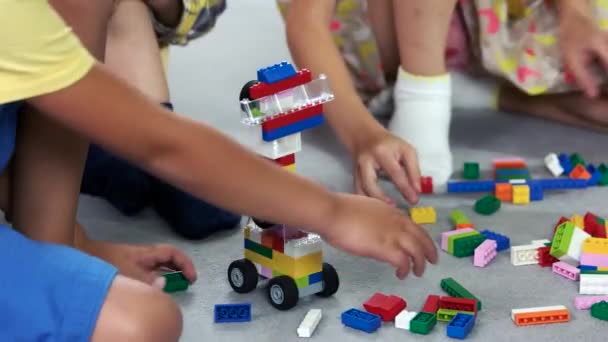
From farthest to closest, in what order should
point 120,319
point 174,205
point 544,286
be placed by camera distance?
point 174,205
point 544,286
point 120,319

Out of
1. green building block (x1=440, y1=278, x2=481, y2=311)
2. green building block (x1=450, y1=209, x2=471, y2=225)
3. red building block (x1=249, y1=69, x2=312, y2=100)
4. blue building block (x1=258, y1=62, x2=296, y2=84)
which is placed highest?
blue building block (x1=258, y1=62, x2=296, y2=84)

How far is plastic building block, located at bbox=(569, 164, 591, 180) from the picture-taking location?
54.6 inches

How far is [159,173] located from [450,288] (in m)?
0.43

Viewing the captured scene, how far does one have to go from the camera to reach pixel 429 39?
141 centimetres

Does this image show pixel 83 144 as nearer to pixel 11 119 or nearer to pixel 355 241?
pixel 11 119

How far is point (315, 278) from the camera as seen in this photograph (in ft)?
3.59

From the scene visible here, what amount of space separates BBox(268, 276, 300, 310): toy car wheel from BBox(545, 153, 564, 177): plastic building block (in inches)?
20.8

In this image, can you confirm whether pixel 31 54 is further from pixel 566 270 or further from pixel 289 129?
pixel 566 270

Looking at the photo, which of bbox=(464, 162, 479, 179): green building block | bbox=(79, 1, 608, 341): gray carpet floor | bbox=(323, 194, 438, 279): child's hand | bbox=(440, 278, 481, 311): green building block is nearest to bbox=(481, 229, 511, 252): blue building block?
bbox=(79, 1, 608, 341): gray carpet floor

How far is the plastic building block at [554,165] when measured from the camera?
1427 mm

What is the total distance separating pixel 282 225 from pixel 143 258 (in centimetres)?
18

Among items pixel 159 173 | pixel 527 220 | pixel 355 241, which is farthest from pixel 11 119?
pixel 527 220

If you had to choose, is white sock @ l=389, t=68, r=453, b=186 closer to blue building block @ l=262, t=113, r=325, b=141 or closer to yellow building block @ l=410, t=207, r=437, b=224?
yellow building block @ l=410, t=207, r=437, b=224

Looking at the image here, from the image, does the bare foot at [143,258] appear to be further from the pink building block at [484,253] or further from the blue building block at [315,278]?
the pink building block at [484,253]
